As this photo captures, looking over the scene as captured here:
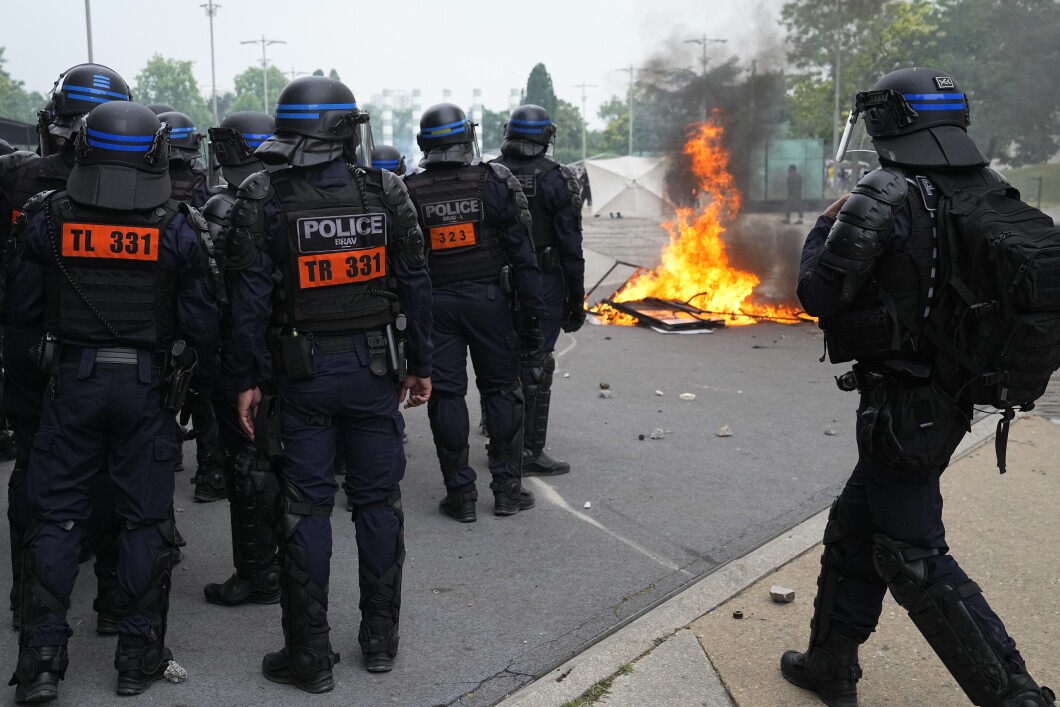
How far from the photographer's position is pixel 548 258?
279 inches

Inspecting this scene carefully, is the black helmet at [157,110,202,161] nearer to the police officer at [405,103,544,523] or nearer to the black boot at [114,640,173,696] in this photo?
the police officer at [405,103,544,523]

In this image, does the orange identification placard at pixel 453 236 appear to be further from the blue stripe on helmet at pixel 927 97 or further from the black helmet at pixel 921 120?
the blue stripe on helmet at pixel 927 97

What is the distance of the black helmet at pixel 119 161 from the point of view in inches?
153

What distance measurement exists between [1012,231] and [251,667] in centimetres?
316

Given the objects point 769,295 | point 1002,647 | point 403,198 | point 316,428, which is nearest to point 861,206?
point 1002,647

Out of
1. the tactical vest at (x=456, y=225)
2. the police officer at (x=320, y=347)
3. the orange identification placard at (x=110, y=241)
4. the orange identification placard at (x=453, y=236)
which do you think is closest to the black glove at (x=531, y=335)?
the tactical vest at (x=456, y=225)

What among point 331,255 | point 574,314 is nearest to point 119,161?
point 331,255

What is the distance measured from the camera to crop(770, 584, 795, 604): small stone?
477cm

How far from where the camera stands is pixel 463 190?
5.93 meters

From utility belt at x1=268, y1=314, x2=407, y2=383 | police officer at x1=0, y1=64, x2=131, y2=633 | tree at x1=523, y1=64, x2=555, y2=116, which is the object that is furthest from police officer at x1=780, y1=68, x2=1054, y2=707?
tree at x1=523, y1=64, x2=555, y2=116

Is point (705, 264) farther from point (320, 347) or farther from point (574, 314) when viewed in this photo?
point (320, 347)

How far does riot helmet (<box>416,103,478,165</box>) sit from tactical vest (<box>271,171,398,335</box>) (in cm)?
173

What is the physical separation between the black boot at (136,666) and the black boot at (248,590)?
79cm

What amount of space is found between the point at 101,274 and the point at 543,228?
3630 mm
